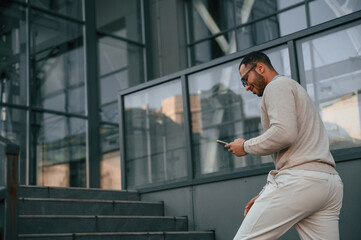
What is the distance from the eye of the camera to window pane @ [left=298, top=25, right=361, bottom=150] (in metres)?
5.63

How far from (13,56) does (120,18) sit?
3.71m

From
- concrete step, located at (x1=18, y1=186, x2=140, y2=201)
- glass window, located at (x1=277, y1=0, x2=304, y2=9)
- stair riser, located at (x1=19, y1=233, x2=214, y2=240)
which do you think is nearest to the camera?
stair riser, located at (x1=19, y1=233, x2=214, y2=240)

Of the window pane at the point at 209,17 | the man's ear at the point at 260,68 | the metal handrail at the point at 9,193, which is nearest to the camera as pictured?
the man's ear at the point at 260,68

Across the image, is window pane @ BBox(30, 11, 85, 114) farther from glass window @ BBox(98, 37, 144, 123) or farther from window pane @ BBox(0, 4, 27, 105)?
glass window @ BBox(98, 37, 144, 123)

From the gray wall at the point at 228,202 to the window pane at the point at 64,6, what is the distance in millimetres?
6399

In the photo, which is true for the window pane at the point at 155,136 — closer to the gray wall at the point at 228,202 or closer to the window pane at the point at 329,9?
the gray wall at the point at 228,202

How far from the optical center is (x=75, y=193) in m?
6.88

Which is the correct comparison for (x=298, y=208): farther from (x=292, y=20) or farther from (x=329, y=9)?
(x=292, y=20)

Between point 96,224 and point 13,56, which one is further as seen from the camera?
point 13,56

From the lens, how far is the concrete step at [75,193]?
643cm

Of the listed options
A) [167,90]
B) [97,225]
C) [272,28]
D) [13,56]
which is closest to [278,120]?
[97,225]

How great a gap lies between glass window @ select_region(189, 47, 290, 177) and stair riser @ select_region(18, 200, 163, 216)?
0.84 metres

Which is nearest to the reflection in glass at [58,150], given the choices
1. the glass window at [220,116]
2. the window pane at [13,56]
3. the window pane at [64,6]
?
the window pane at [13,56]

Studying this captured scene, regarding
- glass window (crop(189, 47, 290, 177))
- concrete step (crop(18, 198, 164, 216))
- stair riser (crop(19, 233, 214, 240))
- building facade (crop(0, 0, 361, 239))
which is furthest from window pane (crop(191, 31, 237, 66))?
stair riser (crop(19, 233, 214, 240))
